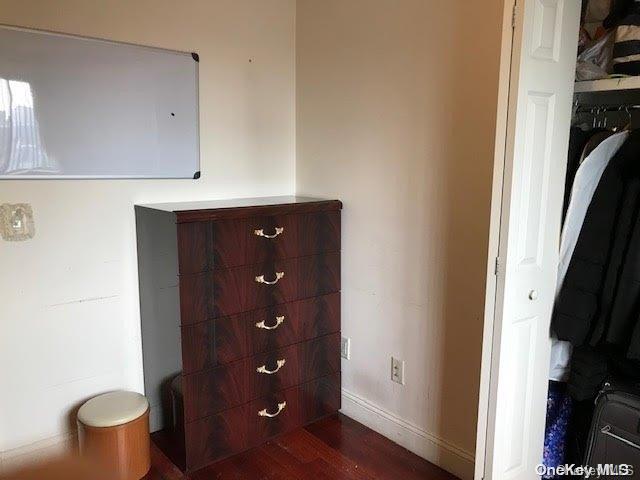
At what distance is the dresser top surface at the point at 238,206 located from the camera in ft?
7.06

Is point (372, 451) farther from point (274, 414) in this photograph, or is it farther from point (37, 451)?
point (37, 451)

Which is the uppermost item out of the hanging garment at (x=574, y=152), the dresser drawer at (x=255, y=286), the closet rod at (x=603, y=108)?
A: the closet rod at (x=603, y=108)

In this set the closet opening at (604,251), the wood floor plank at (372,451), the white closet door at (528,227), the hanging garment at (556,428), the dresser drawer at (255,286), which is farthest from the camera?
the wood floor plank at (372,451)

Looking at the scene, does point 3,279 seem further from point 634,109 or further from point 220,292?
point 634,109

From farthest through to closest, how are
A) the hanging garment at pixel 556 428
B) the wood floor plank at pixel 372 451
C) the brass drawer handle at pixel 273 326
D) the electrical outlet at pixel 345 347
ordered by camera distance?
the electrical outlet at pixel 345 347 → the brass drawer handle at pixel 273 326 → the wood floor plank at pixel 372 451 → the hanging garment at pixel 556 428

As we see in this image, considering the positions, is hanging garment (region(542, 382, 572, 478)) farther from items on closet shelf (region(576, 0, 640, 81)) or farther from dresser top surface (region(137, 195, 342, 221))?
dresser top surface (region(137, 195, 342, 221))

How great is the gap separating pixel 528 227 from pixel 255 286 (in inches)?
47.1

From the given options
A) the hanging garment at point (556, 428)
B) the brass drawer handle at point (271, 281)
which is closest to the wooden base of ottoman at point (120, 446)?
the brass drawer handle at point (271, 281)

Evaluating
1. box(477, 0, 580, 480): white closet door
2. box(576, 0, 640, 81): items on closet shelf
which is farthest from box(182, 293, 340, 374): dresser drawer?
box(576, 0, 640, 81): items on closet shelf

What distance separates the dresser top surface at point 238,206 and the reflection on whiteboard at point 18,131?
0.48m

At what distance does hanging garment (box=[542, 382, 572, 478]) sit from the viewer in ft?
6.81

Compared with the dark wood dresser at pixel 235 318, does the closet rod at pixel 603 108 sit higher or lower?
higher

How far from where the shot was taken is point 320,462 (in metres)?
2.38

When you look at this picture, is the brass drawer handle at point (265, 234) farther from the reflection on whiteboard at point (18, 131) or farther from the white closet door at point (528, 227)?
the white closet door at point (528, 227)
